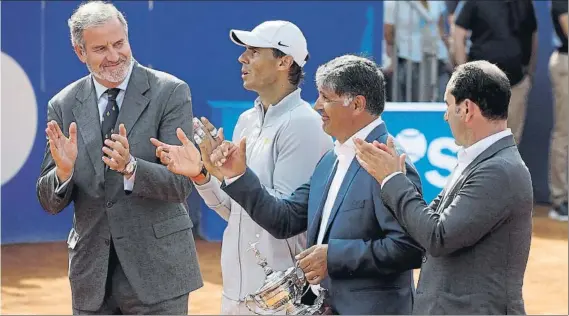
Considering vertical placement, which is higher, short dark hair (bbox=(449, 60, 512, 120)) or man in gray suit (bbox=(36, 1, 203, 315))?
short dark hair (bbox=(449, 60, 512, 120))

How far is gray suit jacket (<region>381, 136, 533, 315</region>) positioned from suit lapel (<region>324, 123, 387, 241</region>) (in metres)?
0.43

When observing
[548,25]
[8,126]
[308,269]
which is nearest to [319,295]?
[308,269]

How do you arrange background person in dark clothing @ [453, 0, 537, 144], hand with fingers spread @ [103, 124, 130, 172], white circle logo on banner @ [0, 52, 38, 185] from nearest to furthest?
hand with fingers spread @ [103, 124, 130, 172] → white circle logo on banner @ [0, 52, 38, 185] → background person in dark clothing @ [453, 0, 537, 144]

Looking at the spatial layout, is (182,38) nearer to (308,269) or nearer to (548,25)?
(548,25)

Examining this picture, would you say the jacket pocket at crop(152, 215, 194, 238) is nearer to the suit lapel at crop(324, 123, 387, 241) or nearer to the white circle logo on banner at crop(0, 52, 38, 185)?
the suit lapel at crop(324, 123, 387, 241)

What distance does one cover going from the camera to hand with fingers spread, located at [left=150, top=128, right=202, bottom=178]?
396 centimetres

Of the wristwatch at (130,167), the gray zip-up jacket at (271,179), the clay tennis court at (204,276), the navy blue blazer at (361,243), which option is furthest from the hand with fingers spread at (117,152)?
the clay tennis court at (204,276)

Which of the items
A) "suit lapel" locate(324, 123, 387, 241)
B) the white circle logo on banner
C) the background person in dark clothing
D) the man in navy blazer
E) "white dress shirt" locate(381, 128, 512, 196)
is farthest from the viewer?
the background person in dark clothing

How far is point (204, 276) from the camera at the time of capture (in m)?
8.28

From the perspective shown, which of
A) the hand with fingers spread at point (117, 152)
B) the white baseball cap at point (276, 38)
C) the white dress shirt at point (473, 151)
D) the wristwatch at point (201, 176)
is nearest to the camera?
the white dress shirt at point (473, 151)

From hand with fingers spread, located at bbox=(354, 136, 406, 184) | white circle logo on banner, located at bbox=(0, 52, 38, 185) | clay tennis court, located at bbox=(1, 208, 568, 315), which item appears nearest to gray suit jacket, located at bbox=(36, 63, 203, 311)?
hand with fingers spread, located at bbox=(354, 136, 406, 184)

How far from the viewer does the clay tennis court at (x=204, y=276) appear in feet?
24.4

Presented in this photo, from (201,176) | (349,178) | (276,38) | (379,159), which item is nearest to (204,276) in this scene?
(276,38)

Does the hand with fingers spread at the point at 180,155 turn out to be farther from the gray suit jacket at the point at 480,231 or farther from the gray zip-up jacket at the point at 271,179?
the gray suit jacket at the point at 480,231
